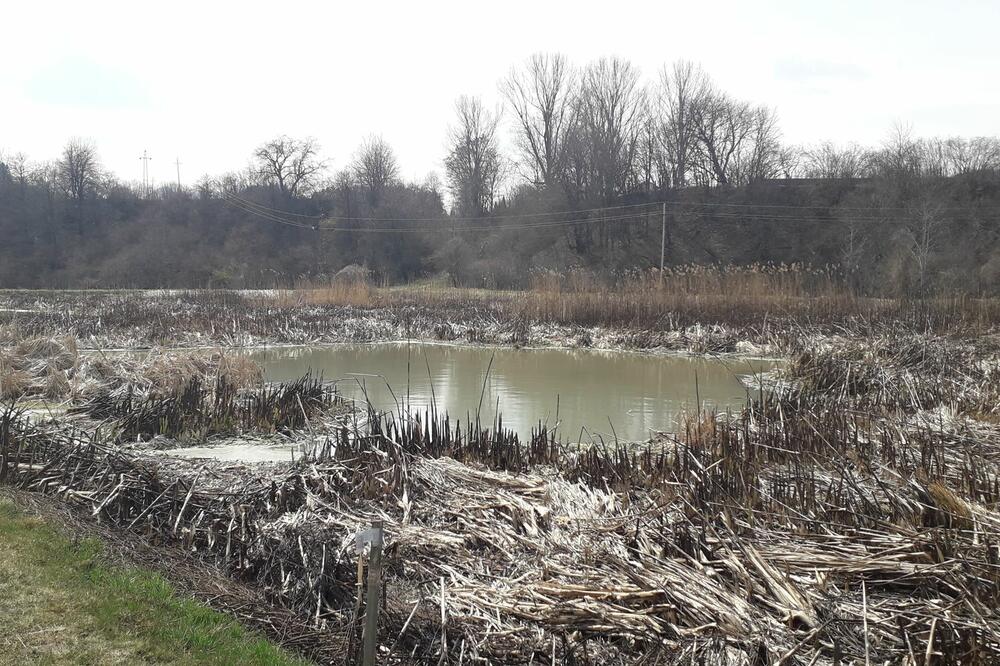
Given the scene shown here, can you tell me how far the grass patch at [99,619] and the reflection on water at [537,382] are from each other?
322 centimetres

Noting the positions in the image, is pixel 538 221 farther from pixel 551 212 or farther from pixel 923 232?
pixel 923 232

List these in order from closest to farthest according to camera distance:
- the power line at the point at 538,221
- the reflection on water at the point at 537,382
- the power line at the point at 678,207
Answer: the reflection on water at the point at 537,382 < the power line at the point at 678,207 < the power line at the point at 538,221

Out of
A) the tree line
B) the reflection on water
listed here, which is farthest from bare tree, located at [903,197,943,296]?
the reflection on water

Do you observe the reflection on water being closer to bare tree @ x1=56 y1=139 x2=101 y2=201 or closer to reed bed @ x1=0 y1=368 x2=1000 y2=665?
reed bed @ x1=0 y1=368 x2=1000 y2=665

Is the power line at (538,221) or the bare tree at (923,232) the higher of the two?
the power line at (538,221)

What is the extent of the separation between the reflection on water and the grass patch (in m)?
3.22

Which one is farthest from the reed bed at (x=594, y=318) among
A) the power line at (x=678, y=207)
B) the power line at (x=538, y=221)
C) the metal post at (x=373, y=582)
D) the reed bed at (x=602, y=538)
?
the power line at (x=538, y=221)

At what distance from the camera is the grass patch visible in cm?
296

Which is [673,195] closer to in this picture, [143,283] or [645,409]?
[143,283]

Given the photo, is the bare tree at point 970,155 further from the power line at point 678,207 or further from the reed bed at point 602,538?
the reed bed at point 602,538

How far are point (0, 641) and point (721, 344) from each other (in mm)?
14315

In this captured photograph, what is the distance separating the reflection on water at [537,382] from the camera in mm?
8969

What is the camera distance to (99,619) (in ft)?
10.5

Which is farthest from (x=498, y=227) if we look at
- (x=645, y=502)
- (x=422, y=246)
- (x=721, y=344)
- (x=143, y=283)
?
(x=645, y=502)
